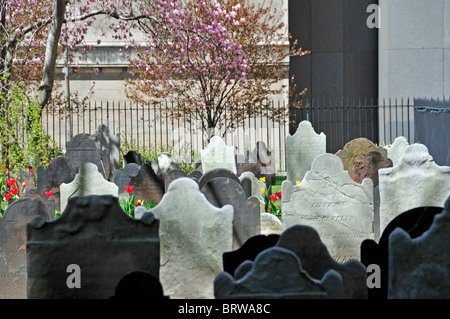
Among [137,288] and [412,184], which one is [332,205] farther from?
[137,288]

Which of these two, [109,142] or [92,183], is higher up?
[109,142]

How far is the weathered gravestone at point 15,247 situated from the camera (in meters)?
7.39

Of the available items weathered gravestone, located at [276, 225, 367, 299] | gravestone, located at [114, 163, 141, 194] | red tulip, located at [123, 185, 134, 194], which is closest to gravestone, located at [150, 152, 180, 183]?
gravestone, located at [114, 163, 141, 194]

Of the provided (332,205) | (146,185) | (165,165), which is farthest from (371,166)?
(165,165)

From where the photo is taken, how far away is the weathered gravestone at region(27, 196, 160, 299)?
580 centimetres

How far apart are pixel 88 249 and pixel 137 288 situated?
3.28 ft

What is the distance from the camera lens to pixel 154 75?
20.7 metres

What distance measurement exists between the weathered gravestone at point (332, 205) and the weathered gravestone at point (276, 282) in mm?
3730

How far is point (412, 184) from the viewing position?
8297mm

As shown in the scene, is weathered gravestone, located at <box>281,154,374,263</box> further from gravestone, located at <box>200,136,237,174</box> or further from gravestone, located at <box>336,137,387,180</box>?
gravestone, located at <box>200,136,237,174</box>

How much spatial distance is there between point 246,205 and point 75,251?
10.5 feet

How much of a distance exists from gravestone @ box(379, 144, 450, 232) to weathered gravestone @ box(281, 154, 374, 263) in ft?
0.72

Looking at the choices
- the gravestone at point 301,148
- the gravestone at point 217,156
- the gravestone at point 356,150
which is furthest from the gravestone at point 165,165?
the gravestone at point 356,150
